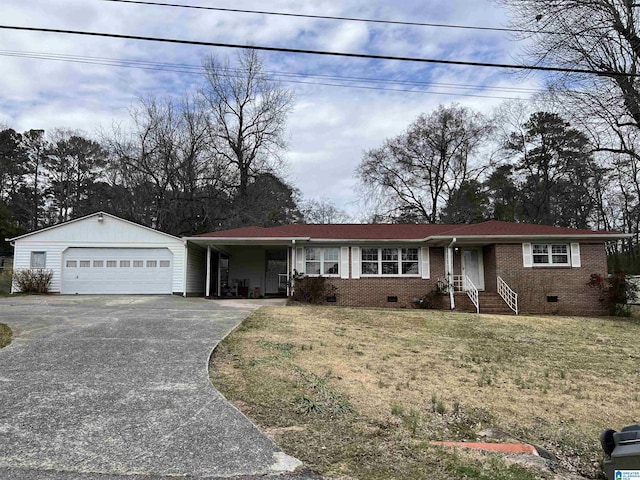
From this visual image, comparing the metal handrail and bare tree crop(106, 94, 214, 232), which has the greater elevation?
bare tree crop(106, 94, 214, 232)

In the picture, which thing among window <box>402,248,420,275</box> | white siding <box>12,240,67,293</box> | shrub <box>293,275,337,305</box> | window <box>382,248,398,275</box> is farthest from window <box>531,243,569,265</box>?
white siding <box>12,240,67,293</box>

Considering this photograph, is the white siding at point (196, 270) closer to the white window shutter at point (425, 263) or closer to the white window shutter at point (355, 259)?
the white window shutter at point (355, 259)

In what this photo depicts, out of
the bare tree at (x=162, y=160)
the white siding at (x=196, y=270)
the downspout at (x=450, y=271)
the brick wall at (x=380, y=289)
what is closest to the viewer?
the downspout at (x=450, y=271)

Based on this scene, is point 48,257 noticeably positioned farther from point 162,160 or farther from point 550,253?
point 550,253

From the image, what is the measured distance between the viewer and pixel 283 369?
21.0 ft

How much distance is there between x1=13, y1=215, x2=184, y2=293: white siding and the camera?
1823cm

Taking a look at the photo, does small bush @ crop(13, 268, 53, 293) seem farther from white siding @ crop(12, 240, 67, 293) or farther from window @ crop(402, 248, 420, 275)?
window @ crop(402, 248, 420, 275)

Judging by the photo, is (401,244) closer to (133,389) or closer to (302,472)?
(133,389)

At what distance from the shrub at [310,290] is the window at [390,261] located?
77.6 inches

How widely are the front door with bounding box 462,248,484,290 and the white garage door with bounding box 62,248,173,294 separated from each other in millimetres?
11994

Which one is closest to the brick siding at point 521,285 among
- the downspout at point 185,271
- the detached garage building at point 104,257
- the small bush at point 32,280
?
the downspout at point 185,271

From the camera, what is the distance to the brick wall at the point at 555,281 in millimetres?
16406

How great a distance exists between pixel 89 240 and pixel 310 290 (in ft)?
30.6

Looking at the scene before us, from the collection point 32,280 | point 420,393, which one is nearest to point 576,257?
point 420,393
